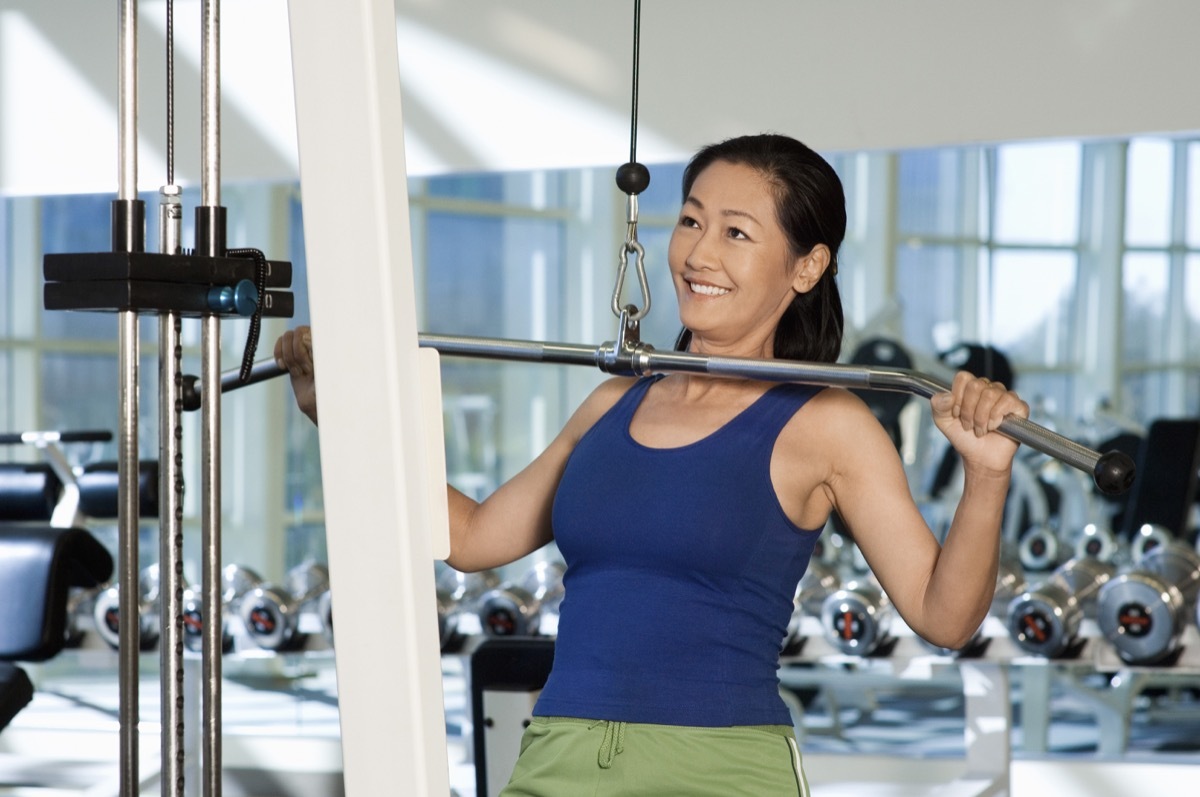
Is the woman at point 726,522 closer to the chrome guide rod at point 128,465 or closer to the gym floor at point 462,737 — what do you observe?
the chrome guide rod at point 128,465

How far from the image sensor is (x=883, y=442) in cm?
144

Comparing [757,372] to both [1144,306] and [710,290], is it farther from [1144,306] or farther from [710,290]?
[1144,306]

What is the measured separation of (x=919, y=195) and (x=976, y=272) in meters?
0.35

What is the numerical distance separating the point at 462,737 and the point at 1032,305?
2202 mm

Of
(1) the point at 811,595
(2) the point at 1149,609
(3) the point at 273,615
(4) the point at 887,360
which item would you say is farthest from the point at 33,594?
(4) the point at 887,360

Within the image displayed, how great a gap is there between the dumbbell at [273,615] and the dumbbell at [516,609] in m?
0.50

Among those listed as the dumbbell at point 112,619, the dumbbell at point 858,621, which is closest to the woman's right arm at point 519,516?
the dumbbell at point 858,621

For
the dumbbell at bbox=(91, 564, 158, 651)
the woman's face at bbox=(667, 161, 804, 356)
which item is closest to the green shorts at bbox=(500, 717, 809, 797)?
the woman's face at bbox=(667, 161, 804, 356)

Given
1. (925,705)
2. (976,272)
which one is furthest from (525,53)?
(925,705)

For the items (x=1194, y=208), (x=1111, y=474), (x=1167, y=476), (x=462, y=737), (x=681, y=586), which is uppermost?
(x=1194, y=208)

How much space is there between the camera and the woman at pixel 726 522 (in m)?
1.32

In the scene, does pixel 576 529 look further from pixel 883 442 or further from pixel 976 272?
pixel 976 272

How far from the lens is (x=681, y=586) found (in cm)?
137

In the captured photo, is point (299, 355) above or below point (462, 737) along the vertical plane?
above
